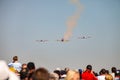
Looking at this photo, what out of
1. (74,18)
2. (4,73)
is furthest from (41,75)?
(74,18)

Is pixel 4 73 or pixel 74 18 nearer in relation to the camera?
pixel 4 73

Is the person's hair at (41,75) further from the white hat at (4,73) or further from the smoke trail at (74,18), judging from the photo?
the smoke trail at (74,18)

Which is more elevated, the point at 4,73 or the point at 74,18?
the point at 74,18

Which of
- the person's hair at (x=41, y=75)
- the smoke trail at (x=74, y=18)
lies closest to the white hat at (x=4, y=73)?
the person's hair at (x=41, y=75)

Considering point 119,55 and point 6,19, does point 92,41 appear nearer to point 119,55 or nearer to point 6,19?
point 119,55

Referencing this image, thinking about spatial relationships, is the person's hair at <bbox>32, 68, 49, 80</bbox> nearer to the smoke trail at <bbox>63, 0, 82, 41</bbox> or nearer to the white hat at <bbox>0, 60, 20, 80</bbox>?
the white hat at <bbox>0, 60, 20, 80</bbox>

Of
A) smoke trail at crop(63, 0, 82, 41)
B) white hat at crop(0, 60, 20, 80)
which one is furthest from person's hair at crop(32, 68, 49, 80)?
smoke trail at crop(63, 0, 82, 41)

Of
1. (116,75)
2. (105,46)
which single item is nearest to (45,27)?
(105,46)

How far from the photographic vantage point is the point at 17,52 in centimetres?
1055

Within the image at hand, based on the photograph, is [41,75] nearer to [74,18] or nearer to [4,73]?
[4,73]

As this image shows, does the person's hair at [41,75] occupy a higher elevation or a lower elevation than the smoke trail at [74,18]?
lower

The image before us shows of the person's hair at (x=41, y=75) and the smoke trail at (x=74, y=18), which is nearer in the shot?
the person's hair at (x=41, y=75)

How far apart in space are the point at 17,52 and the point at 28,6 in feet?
5.00

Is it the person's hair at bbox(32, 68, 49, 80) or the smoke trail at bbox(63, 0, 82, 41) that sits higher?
the smoke trail at bbox(63, 0, 82, 41)
